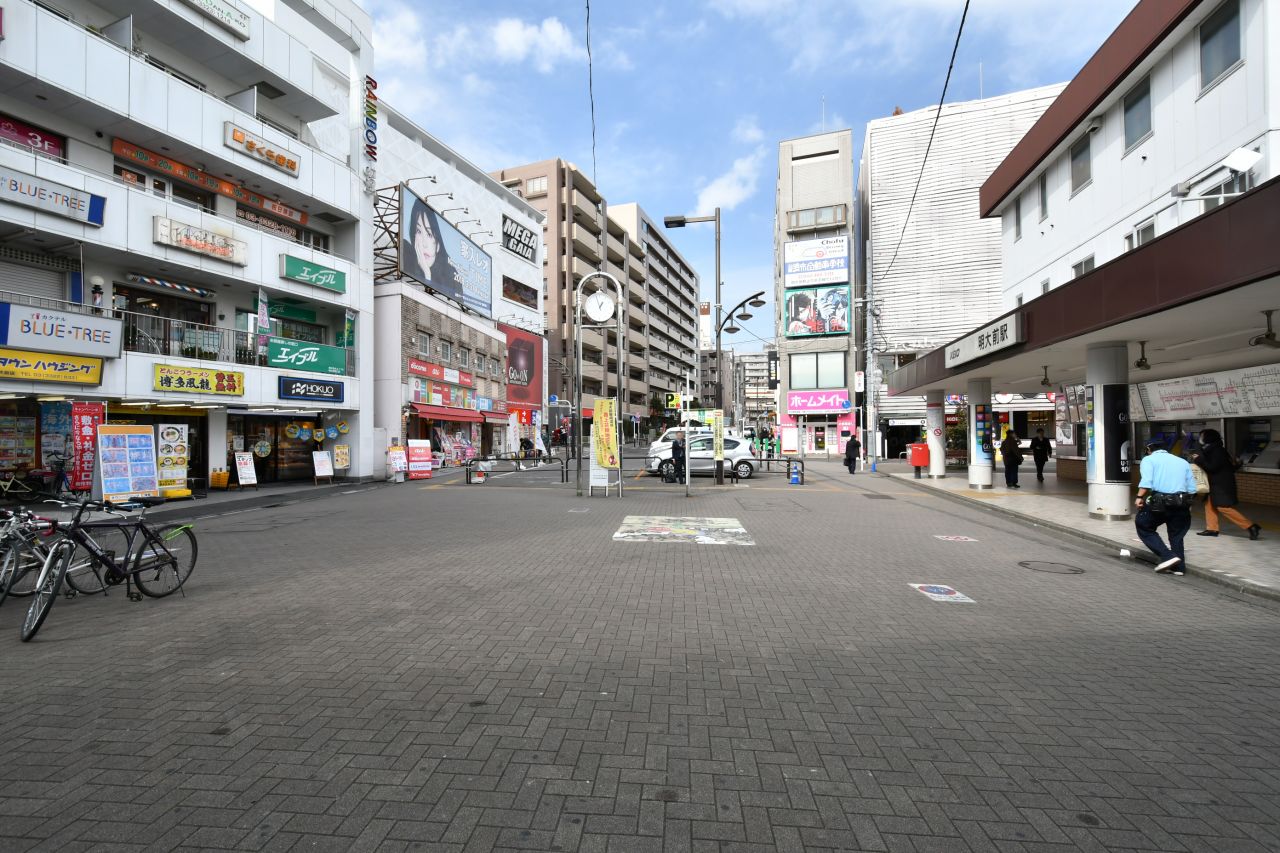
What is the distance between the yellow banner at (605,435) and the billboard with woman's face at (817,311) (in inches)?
1254

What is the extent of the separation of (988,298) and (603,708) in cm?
4269

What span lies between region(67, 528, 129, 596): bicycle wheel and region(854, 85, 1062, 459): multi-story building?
129ft

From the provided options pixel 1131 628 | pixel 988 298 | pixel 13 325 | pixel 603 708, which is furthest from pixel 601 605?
pixel 988 298

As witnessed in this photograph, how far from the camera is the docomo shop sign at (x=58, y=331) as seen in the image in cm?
1338

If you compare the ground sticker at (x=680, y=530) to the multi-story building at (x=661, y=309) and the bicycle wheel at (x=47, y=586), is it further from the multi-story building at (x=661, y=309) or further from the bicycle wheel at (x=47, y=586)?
the multi-story building at (x=661, y=309)

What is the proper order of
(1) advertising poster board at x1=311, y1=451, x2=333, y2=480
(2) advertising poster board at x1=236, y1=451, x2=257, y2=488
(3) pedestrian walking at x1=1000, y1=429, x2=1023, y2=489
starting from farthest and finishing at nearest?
(1) advertising poster board at x1=311, y1=451, x2=333, y2=480, (2) advertising poster board at x1=236, y1=451, x2=257, y2=488, (3) pedestrian walking at x1=1000, y1=429, x2=1023, y2=489

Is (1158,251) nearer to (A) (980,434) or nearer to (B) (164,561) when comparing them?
(A) (980,434)

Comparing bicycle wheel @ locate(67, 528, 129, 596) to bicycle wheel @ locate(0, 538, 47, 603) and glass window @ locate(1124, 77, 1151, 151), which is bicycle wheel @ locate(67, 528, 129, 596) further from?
glass window @ locate(1124, 77, 1151, 151)

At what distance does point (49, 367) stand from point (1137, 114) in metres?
25.3

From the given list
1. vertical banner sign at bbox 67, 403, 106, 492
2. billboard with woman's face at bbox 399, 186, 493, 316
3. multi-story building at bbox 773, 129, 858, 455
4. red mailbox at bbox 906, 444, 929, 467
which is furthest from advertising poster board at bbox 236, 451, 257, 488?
multi-story building at bbox 773, 129, 858, 455

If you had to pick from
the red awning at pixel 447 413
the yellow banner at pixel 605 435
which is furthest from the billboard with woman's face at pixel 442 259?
the yellow banner at pixel 605 435

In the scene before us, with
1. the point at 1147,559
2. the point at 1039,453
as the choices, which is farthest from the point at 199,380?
the point at 1039,453

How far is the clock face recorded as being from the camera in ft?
51.2

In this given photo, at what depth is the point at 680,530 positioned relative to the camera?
10656 mm
